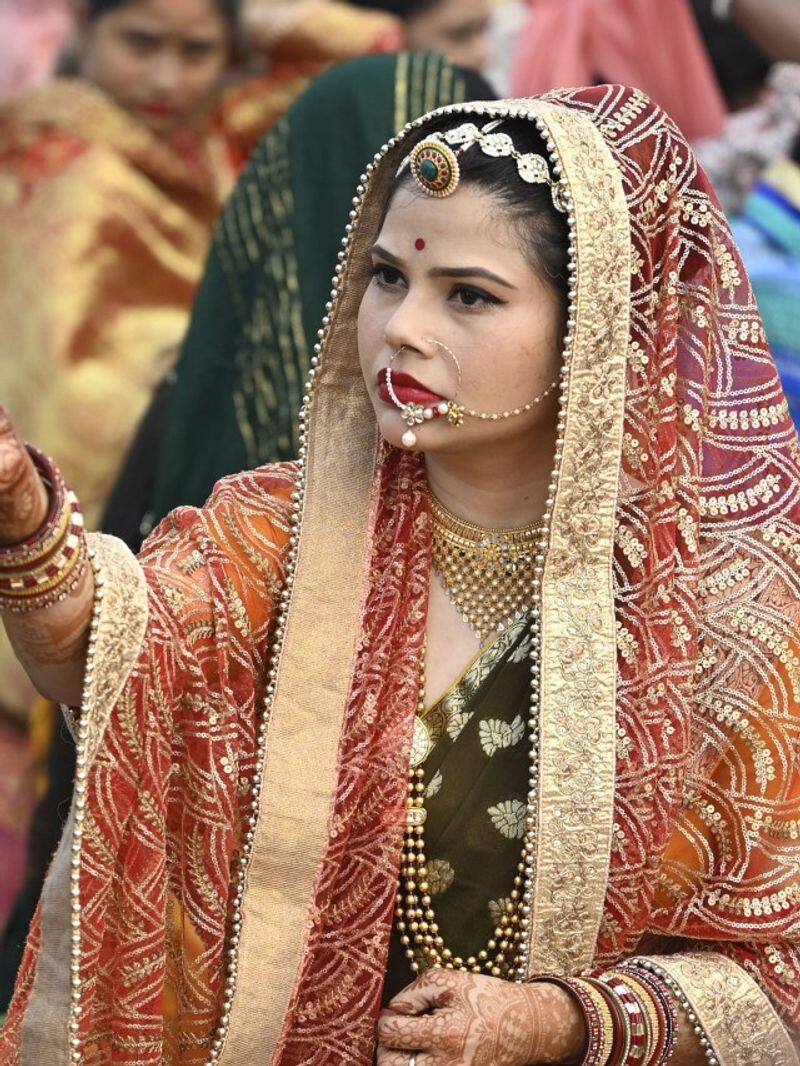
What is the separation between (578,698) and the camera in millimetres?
2502

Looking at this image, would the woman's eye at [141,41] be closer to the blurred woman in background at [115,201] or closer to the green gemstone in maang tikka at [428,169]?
the blurred woman in background at [115,201]

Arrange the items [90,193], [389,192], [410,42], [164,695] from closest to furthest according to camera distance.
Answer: [164,695]
[389,192]
[90,193]
[410,42]

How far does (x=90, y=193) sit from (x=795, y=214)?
1.95 meters

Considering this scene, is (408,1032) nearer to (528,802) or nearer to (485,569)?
(528,802)

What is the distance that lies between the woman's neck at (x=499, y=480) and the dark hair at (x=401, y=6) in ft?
13.9

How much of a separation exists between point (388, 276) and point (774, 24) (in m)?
2.56

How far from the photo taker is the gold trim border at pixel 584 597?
2438mm

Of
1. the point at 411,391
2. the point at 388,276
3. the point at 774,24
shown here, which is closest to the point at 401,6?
the point at 774,24

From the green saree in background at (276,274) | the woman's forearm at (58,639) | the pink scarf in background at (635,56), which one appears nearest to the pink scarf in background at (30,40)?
the pink scarf in background at (635,56)

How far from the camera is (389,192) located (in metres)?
2.60

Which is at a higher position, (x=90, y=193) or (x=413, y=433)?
(x=90, y=193)

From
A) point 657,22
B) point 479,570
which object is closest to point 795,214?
point 657,22

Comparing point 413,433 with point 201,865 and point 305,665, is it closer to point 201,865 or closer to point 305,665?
point 305,665

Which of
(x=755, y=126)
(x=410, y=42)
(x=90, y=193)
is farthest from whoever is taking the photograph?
(x=410, y=42)
